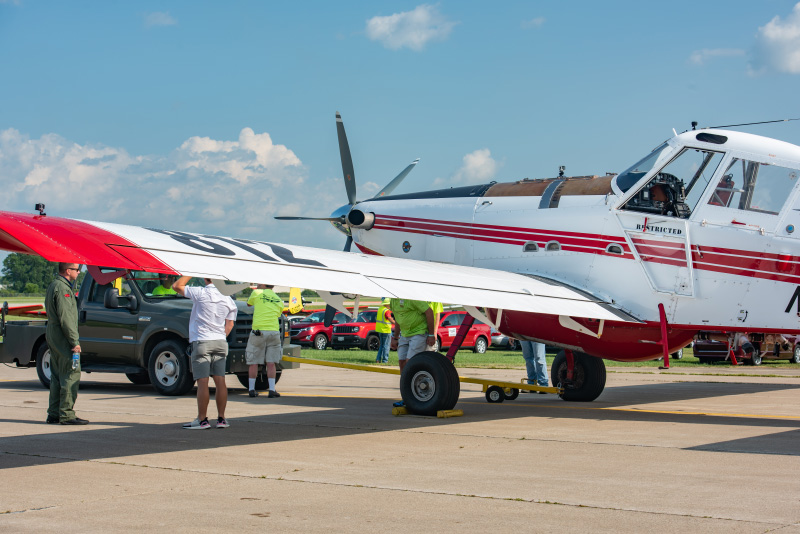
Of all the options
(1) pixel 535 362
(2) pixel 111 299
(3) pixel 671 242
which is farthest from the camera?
(1) pixel 535 362

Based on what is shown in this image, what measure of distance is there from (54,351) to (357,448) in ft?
14.2

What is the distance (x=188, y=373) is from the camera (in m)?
13.5

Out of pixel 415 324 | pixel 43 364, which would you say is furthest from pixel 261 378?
pixel 415 324

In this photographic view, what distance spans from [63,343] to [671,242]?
7.71 m

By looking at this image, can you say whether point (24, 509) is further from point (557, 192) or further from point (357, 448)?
point (557, 192)

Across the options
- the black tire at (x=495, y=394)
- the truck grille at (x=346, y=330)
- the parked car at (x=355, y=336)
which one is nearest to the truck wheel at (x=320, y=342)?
the parked car at (x=355, y=336)

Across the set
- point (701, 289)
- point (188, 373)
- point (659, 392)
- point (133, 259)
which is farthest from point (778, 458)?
point (188, 373)

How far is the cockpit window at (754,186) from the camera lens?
34.1ft

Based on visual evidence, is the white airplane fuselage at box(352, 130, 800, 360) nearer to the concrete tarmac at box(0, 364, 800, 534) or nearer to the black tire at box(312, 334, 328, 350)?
the concrete tarmac at box(0, 364, 800, 534)

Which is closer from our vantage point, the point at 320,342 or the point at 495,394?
the point at 495,394

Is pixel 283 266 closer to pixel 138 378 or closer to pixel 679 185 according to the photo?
pixel 679 185

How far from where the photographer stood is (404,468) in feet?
24.1

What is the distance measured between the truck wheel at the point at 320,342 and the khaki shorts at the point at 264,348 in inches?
803

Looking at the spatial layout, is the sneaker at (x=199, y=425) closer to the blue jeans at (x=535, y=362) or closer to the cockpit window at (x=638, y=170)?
the blue jeans at (x=535, y=362)
